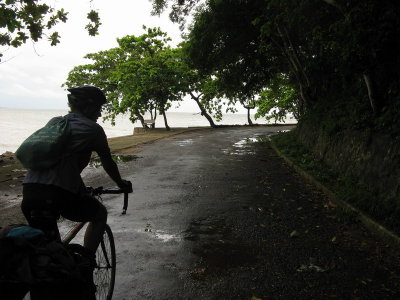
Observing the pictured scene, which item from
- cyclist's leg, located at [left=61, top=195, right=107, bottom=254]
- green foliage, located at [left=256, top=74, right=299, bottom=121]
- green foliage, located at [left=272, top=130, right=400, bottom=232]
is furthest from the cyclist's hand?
green foliage, located at [left=256, top=74, right=299, bottom=121]

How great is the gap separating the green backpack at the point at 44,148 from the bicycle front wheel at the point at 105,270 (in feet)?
3.97

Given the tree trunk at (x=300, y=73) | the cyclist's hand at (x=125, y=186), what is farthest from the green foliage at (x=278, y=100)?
the cyclist's hand at (x=125, y=186)

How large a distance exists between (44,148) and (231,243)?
11.6ft

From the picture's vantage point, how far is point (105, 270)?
11.6ft

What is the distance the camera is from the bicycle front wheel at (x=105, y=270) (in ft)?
11.4

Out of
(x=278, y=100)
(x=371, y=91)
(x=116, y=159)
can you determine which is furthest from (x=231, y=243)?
(x=278, y=100)

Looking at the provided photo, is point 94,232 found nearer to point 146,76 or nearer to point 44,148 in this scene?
point 44,148

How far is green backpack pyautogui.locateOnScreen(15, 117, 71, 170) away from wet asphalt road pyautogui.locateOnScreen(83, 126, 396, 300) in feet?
6.41

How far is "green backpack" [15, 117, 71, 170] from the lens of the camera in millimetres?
2438

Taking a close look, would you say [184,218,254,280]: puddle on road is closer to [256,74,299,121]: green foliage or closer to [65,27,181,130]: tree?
[65,27,181,130]: tree

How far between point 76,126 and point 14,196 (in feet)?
21.4

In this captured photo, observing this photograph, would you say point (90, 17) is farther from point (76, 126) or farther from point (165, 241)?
point (76, 126)

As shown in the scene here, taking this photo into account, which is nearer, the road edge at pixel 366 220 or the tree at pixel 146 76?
the road edge at pixel 366 220

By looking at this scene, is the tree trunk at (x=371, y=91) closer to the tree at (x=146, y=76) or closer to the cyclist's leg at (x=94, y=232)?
the cyclist's leg at (x=94, y=232)
